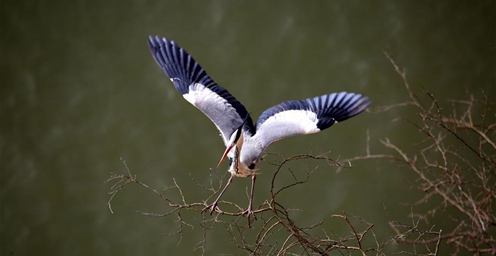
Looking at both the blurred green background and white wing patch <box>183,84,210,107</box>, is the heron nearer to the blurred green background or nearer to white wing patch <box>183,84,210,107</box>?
white wing patch <box>183,84,210,107</box>

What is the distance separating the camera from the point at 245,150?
2.52 m

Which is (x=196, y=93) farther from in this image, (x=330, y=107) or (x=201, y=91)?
(x=330, y=107)

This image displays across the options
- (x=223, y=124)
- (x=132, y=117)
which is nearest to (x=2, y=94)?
(x=132, y=117)

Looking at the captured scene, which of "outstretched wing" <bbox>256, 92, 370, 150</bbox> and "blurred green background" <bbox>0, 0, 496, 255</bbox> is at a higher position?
"blurred green background" <bbox>0, 0, 496, 255</bbox>

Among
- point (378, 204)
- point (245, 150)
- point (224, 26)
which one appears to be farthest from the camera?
point (224, 26)

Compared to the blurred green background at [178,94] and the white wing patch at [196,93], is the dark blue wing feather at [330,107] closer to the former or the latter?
the white wing patch at [196,93]

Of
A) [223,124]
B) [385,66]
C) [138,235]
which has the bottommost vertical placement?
[223,124]

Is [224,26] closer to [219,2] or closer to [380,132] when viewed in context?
[219,2]

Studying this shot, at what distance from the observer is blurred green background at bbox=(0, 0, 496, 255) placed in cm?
401

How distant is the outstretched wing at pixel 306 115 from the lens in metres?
2.56

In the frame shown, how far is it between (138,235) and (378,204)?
1468mm

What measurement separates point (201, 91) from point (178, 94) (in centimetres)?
150

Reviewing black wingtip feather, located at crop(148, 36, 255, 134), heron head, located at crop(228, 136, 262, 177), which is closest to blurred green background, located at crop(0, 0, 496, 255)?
black wingtip feather, located at crop(148, 36, 255, 134)

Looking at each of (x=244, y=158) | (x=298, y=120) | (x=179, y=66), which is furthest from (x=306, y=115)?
(x=179, y=66)
